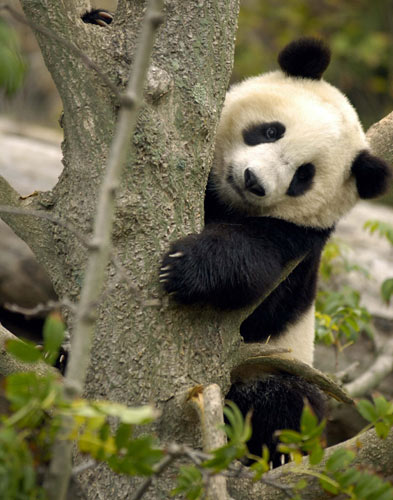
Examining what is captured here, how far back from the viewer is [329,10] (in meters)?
10.4

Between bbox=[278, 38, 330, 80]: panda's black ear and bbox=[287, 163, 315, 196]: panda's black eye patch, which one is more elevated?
bbox=[278, 38, 330, 80]: panda's black ear

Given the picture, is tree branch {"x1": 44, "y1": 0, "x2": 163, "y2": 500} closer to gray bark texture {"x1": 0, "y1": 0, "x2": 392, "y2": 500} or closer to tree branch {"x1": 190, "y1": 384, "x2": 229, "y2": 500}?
tree branch {"x1": 190, "y1": 384, "x2": 229, "y2": 500}

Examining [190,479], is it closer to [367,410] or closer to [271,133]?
[367,410]

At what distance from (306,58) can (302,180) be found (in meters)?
0.61

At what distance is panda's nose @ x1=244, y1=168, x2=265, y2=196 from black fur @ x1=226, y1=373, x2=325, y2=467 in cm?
94

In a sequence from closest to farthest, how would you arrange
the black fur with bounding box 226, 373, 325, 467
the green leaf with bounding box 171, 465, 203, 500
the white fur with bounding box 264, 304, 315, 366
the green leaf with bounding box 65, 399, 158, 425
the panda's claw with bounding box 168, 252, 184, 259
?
the green leaf with bounding box 65, 399, 158, 425
the green leaf with bounding box 171, 465, 203, 500
the panda's claw with bounding box 168, 252, 184, 259
the black fur with bounding box 226, 373, 325, 467
the white fur with bounding box 264, 304, 315, 366

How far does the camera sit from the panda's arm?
2254 millimetres

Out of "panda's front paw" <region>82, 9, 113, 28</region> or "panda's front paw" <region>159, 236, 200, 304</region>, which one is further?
"panda's front paw" <region>82, 9, 113, 28</region>

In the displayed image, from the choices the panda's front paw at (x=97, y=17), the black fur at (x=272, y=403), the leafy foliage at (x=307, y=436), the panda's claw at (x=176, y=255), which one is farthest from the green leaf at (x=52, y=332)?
the black fur at (x=272, y=403)

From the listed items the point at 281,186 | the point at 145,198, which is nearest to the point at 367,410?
the point at 145,198

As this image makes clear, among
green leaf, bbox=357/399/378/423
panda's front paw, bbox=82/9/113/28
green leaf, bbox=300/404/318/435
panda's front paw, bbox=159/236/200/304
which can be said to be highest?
panda's front paw, bbox=82/9/113/28

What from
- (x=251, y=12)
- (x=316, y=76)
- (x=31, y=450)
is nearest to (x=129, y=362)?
(x=31, y=450)

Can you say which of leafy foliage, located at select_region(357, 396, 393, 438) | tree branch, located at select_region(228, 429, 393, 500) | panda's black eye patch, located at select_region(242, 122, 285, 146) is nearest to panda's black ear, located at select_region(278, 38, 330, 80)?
panda's black eye patch, located at select_region(242, 122, 285, 146)

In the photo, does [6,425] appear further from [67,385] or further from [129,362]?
[129,362]
